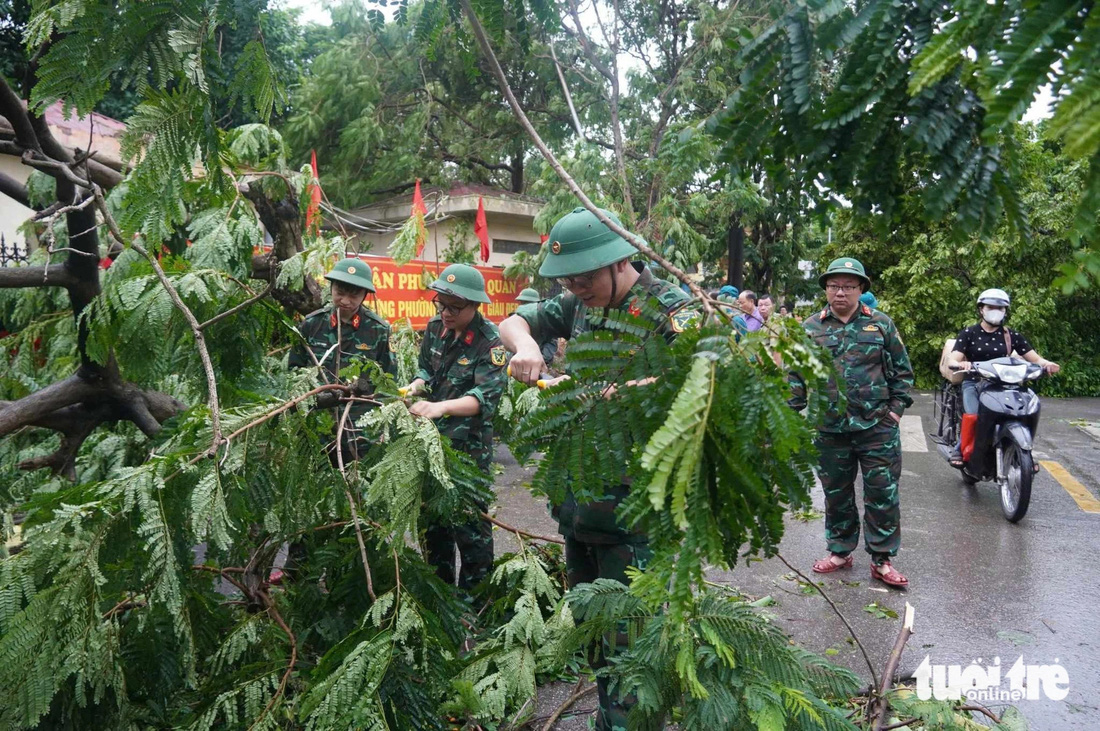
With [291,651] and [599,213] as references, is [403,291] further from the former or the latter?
[599,213]

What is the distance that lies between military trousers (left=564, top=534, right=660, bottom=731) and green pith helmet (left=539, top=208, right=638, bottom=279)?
38.5 inches

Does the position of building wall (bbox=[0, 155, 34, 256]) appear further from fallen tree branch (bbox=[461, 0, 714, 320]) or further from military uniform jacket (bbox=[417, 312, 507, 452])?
fallen tree branch (bbox=[461, 0, 714, 320])

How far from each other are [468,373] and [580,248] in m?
2.15

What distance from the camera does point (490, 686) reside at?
118 inches

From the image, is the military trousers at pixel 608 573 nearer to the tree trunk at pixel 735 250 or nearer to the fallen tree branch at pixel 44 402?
the fallen tree branch at pixel 44 402

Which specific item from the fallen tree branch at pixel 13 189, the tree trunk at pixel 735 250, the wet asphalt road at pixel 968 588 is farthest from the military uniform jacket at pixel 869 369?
the tree trunk at pixel 735 250

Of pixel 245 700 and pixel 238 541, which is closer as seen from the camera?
pixel 245 700

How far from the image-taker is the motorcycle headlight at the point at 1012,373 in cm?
649

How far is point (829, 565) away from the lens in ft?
16.8

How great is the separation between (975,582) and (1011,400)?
2.18m

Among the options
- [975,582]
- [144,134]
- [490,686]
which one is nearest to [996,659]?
[975,582]

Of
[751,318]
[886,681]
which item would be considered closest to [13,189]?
[751,318]

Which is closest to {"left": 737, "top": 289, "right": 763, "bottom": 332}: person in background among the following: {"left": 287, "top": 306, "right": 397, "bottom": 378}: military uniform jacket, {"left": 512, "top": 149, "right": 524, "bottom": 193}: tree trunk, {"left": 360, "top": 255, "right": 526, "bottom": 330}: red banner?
{"left": 287, "top": 306, "right": 397, "bottom": 378}: military uniform jacket

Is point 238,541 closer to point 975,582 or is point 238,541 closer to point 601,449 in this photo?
point 601,449
